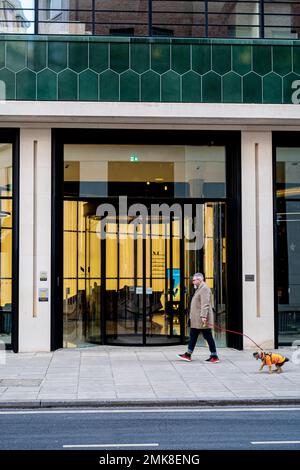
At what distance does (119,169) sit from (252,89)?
3.49 m

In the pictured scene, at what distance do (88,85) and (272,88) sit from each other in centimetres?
406

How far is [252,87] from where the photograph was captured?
1562 centimetres

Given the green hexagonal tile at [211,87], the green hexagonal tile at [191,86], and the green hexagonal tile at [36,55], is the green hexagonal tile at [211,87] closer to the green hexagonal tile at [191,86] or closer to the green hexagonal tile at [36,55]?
the green hexagonal tile at [191,86]

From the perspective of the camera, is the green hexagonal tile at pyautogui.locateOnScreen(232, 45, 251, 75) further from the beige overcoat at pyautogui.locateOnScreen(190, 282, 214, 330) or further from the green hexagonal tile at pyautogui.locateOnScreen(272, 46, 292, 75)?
the beige overcoat at pyautogui.locateOnScreen(190, 282, 214, 330)

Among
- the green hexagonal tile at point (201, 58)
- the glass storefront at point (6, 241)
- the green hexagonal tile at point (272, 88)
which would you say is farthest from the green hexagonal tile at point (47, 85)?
the green hexagonal tile at point (272, 88)

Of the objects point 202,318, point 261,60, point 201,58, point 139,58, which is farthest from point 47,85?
point 202,318

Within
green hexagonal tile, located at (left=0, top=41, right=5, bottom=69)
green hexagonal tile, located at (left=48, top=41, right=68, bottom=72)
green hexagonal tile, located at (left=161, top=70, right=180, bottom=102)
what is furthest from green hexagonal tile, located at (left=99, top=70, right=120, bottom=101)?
green hexagonal tile, located at (left=0, top=41, right=5, bottom=69)

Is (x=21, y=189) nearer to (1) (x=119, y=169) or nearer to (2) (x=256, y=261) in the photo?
(1) (x=119, y=169)

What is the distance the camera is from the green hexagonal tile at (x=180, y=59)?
1553 centimetres

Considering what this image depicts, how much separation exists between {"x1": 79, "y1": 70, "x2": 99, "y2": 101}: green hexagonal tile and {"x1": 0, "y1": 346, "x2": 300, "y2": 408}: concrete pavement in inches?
220

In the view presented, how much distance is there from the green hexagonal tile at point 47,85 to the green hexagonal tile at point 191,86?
2808 millimetres

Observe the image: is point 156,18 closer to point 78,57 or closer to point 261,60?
point 78,57

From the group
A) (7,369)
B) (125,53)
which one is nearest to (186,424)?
(7,369)

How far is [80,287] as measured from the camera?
16141 mm
